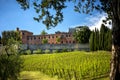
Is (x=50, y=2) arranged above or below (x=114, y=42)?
above

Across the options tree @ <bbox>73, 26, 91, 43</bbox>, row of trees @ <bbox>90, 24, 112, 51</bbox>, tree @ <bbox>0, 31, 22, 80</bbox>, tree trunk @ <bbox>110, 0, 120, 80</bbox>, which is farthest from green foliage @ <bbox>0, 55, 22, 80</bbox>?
tree @ <bbox>73, 26, 91, 43</bbox>

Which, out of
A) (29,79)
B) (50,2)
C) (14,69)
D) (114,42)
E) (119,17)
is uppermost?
(50,2)

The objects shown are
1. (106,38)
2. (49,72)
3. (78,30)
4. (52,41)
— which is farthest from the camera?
(52,41)

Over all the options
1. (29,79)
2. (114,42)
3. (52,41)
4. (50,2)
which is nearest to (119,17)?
(114,42)

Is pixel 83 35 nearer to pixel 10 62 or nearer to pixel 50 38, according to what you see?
pixel 50 38

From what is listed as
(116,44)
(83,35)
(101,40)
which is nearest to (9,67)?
(116,44)

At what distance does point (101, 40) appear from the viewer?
51.1 meters

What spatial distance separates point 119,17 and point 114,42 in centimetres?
125

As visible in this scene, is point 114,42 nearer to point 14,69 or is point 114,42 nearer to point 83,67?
point 14,69

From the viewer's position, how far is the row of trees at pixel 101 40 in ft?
165

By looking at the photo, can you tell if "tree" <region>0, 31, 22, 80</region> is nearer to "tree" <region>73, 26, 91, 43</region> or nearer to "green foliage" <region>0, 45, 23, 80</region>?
"green foliage" <region>0, 45, 23, 80</region>

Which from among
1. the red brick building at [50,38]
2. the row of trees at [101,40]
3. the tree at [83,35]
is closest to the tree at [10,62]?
the row of trees at [101,40]

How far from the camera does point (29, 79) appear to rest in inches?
1025

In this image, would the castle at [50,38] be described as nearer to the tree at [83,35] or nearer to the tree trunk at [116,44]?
the tree at [83,35]
